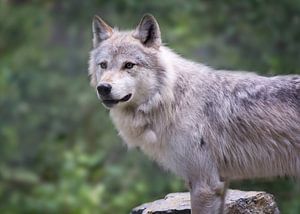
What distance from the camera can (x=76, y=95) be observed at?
16094mm

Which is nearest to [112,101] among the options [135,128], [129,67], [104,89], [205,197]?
[104,89]

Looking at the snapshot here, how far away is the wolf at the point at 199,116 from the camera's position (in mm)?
7141

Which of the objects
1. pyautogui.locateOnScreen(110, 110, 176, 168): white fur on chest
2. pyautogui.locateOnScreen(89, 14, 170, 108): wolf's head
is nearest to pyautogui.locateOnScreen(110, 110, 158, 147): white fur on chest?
pyautogui.locateOnScreen(110, 110, 176, 168): white fur on chest

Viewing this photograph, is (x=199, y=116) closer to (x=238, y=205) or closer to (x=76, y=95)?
(x=238, y=205)

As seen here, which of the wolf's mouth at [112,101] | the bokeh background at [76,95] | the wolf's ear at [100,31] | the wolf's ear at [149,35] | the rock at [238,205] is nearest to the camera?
the wolf's mouth at [112,101]

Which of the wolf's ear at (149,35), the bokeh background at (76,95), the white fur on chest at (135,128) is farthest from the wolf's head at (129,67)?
the bokeh background at (76,95)

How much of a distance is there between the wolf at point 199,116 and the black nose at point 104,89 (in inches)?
3.2

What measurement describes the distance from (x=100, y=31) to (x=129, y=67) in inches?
28.7

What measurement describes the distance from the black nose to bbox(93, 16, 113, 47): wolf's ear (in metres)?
0.88

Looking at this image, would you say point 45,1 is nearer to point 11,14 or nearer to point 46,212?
point 11,14

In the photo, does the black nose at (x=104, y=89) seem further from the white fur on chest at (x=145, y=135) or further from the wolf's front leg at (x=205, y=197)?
the wolf's front leg at (x=205, y=197)

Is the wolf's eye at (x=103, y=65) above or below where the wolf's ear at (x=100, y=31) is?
below

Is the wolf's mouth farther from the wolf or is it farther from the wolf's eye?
the wolf's eye

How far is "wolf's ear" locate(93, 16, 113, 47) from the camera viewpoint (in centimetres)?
768
